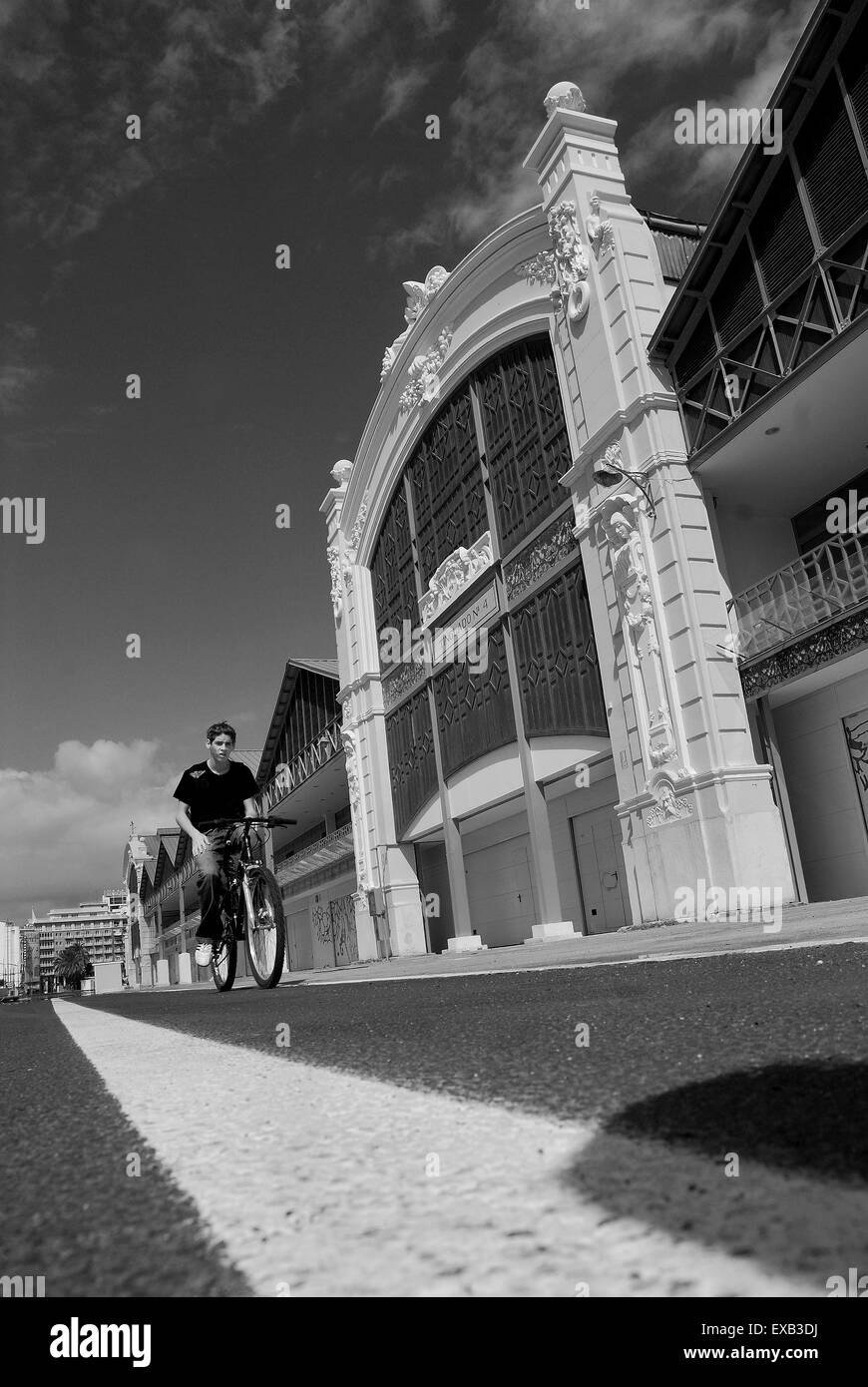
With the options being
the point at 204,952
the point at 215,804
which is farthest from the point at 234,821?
the point at 204,952

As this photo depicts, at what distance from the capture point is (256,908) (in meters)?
6.81

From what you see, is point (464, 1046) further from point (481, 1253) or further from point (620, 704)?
point (620, 704)

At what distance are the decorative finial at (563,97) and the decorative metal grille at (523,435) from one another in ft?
13.1

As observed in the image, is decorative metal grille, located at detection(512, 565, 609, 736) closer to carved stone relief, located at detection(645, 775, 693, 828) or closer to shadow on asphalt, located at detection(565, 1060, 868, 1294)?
carved stone relief, located at detection(645, 775, 693, 828)

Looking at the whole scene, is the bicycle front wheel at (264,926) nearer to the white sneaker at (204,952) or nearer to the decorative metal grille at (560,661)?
the white sneaker at (204,952)

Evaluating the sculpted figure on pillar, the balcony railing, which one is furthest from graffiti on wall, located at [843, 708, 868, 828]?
the sculpted figure on pillar

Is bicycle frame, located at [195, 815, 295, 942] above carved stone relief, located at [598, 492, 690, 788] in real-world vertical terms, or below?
below

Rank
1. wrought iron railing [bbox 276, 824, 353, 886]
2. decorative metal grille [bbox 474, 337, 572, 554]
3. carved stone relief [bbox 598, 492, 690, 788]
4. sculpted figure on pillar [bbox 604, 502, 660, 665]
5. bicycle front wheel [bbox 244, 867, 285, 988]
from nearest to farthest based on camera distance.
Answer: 1. bicycle front wheel [bbox 244, 867, 285, 988]
2. carved stone relief [bbox 598, 492, 690, 788]
3. sculpted figure on pillar [bbox 604, 502, 660, 665]
4. decorative metal grille [bbox 474, 337, 572, 554]
5. wrought iron railing [bbox 276, 824, 353, 886]

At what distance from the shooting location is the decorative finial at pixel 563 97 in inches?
658

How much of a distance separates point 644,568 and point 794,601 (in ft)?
7.66

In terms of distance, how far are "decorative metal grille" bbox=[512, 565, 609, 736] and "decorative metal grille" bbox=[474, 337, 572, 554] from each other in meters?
1.69

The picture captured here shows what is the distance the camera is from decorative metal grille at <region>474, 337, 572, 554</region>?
18.3m

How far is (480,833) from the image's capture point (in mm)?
25359

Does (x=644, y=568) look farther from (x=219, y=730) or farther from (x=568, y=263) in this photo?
(x=219, y=730)
